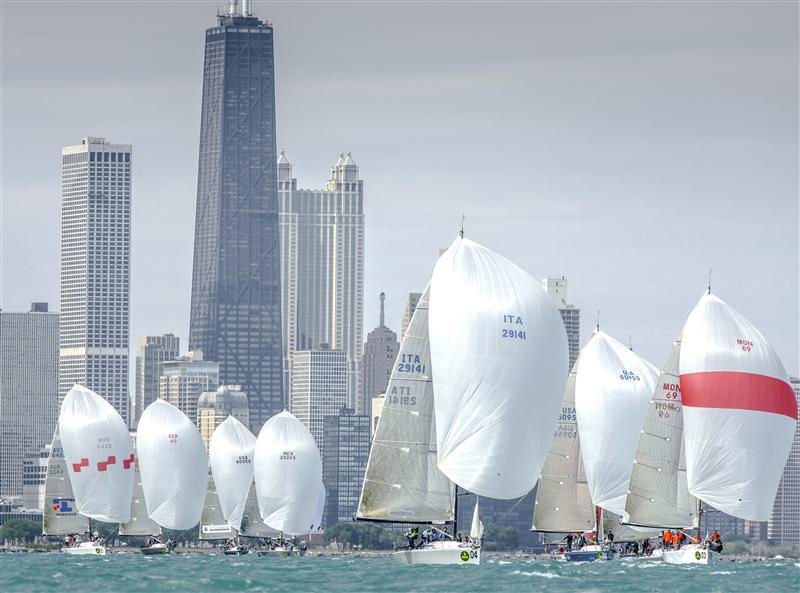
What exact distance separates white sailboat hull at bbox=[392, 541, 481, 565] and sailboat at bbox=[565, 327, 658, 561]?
20.1m

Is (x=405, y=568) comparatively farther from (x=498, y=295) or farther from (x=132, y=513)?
(x=132, y=513)

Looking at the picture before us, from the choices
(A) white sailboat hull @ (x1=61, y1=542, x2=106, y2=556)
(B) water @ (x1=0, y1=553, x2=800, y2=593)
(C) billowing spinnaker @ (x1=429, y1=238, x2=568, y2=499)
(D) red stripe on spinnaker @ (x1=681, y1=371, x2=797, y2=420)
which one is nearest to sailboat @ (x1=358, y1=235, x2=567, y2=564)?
(C) billowing spinnaker @ (x1=429, y1=238, x2=568, y2=499)

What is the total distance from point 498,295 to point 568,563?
75.8 feet

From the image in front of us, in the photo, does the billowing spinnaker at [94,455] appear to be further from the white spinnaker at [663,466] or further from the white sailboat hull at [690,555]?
the white sailboat hull at [690,555]

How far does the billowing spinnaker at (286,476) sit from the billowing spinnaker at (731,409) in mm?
46460

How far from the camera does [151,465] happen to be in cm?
12850

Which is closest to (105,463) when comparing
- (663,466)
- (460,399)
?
(663,466)

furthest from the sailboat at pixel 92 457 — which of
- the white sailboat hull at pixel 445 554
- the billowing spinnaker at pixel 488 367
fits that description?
the billowing spinnaker at pixel 488 367

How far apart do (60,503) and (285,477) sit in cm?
1374

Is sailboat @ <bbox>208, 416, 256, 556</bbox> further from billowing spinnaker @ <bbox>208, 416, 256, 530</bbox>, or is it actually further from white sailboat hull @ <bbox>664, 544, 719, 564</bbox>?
white sailboat hull @ <bbox>664, 544, 719, 564</bbox>

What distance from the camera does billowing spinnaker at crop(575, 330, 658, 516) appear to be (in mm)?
97750

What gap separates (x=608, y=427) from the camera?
9781cm

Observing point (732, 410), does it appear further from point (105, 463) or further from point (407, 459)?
point (105, 463)

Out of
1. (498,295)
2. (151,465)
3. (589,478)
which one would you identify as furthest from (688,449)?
(151,465)
